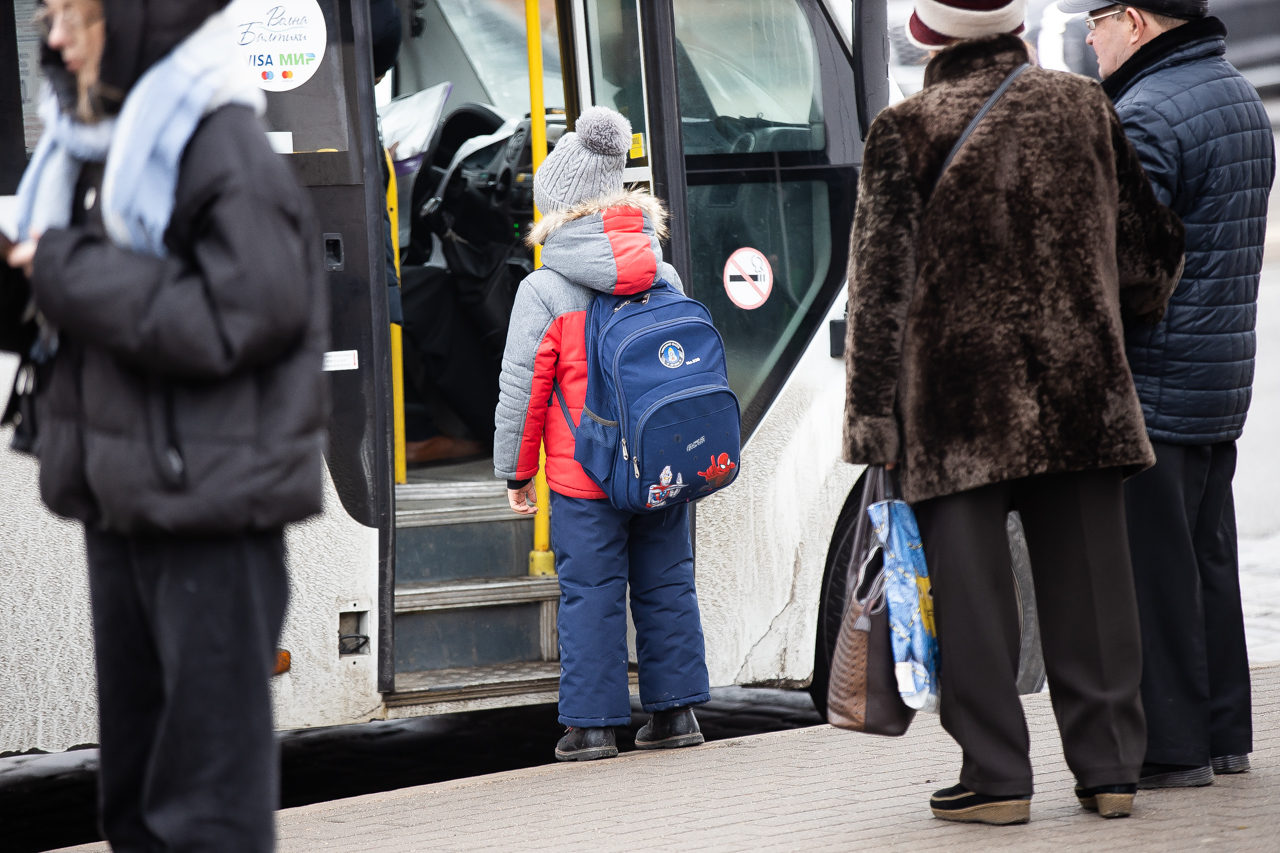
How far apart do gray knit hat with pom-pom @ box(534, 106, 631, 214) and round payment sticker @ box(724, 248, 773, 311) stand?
0.56m

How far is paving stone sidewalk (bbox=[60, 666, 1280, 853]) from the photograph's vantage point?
3.03 metres

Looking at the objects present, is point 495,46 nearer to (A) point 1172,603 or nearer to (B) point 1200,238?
(B) point 1200,238

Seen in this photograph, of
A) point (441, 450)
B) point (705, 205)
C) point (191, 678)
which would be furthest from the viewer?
point (441, 450)

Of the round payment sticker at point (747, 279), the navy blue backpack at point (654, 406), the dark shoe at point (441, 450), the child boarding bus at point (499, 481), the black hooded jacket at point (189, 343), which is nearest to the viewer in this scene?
the black hooded jacket at point (189, 343)

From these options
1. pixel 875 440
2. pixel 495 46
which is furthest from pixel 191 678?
pixel 495 46

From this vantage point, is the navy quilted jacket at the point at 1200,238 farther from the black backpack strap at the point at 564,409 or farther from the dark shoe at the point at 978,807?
the black backpack strap at the point at 564,409

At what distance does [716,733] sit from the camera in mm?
5055

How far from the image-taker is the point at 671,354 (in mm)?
3816

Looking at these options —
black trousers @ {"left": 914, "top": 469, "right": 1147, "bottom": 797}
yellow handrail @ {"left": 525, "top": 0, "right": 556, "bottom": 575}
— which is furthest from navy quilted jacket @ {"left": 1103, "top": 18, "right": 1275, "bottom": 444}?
yellow handrail @ {"left": 525, "top": 0, "right": 556, "bottom": 575}

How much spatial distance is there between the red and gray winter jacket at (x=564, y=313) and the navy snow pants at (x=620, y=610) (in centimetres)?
14

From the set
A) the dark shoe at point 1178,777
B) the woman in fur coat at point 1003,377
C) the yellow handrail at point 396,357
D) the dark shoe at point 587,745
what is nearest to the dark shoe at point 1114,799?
the woman in fur coat at point 1003,377

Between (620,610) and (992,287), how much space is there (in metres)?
1.52

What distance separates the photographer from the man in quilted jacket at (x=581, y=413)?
387cm

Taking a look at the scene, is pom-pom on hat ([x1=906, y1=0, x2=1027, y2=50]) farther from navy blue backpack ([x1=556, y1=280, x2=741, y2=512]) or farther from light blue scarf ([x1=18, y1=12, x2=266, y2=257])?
light blue scarf ([x1=18, y1=12, x2=266, y2=257])
